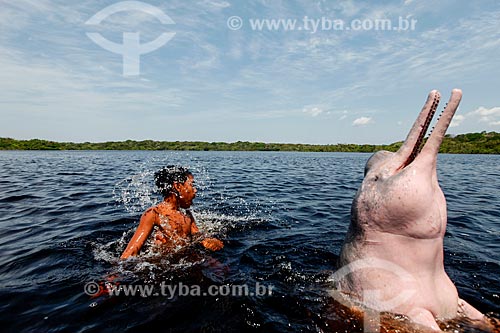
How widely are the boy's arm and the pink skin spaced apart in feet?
10.6

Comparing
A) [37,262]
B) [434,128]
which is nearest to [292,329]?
[434,128]

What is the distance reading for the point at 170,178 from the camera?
18.0 feet

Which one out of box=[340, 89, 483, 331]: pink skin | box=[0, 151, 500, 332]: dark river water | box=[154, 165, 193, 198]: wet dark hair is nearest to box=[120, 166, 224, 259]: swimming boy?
box=[154, 165, 193, 198]: wet dark hair

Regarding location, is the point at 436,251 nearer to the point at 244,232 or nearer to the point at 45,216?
the point at 244,232

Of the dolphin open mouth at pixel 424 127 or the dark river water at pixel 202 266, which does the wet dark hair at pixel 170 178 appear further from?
the dolphin open mouth at pixel 424 127

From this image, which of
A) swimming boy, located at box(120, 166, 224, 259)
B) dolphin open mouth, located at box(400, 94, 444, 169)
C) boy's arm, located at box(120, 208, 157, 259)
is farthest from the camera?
swimming boy, located at box(120, 166, 224, 259)

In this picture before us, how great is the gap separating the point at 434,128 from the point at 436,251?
1172mm

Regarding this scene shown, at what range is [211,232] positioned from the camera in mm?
6809

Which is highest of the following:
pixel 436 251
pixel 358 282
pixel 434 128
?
pixel 434 128

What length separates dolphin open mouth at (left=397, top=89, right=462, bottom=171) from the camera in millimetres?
2679

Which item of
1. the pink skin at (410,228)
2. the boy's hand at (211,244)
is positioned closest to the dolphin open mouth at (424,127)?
the pink skin at (410,228)

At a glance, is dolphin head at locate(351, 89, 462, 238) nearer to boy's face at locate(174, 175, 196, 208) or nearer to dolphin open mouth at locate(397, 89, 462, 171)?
dolphin open mouth at locate(397, 89, 462, 171)

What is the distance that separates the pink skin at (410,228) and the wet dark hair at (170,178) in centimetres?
324

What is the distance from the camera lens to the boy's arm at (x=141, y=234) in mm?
4672
